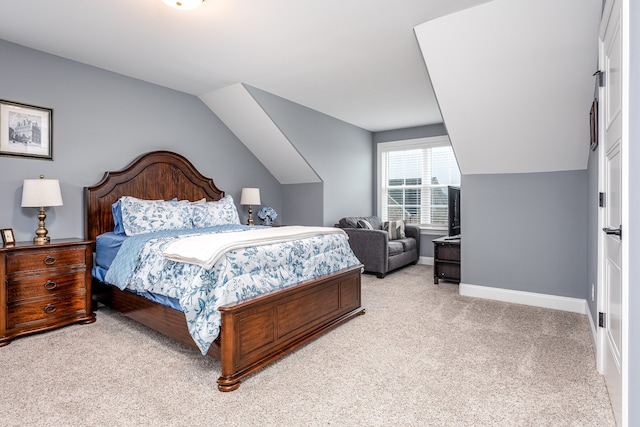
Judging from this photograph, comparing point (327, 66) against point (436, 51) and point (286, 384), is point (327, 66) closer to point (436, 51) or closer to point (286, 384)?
point (436, 51)

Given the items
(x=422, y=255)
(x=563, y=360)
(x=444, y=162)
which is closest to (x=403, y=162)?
(x=444, y=162)

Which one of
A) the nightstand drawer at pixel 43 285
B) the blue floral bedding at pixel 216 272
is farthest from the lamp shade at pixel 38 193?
the blue floral bedding at pixel 216 272

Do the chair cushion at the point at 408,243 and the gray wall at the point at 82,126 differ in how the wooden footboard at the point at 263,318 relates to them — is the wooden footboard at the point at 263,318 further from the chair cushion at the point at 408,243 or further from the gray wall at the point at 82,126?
the chair cushion at the point at 408,243

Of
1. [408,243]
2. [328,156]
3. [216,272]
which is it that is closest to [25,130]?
[216,272]

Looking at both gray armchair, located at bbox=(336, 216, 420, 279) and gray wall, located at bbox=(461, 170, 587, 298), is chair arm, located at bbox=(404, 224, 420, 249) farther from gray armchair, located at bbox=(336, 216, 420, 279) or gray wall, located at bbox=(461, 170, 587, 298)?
gray wall, located at bbox=(461, 170, 587, 298)

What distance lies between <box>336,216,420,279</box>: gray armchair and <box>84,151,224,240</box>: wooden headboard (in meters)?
1.95

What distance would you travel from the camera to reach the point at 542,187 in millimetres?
3605

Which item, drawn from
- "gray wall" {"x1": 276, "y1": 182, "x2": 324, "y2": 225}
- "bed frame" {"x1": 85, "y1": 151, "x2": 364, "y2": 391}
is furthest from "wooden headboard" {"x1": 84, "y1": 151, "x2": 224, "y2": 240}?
"gray wall" {"x1": 276, "y1": 182, "x2": 324, "y2": 225}

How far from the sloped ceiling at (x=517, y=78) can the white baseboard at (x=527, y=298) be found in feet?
4.17

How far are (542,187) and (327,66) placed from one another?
2.50 m

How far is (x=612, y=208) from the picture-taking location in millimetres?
1856

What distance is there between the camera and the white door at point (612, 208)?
5.24 ft

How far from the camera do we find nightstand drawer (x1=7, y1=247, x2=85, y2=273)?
8.97 ft

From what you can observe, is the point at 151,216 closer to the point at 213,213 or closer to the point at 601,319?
the point at 213,213
